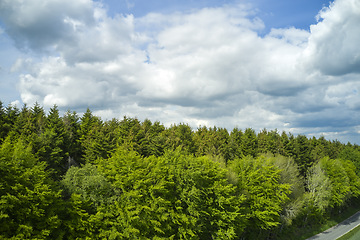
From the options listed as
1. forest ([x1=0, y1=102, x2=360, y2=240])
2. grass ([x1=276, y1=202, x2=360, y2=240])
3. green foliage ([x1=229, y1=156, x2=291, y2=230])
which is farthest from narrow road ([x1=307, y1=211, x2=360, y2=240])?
green foliage ([x1=229, y1=156, x2=291, y2=230])

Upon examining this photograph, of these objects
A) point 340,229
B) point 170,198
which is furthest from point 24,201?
point 340,229

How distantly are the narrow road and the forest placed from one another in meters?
4.31

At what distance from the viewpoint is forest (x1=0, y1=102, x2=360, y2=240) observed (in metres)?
24.3

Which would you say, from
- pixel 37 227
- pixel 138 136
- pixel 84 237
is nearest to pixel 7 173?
pixel 37 227

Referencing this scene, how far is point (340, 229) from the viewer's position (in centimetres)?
6159

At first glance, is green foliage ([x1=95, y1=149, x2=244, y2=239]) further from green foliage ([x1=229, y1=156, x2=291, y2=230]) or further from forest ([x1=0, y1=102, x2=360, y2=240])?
green foliage ([x1=229, y1=156, x2=291, y2=230])

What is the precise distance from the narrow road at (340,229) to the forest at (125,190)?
4.31 m

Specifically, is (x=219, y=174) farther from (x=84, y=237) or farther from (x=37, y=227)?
(x=37, y=227)

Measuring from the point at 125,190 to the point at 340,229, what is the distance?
197 feet

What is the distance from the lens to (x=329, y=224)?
64.5 metres

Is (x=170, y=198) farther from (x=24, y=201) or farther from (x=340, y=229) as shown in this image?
(x=340, y=229)

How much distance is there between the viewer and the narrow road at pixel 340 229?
5403 cm

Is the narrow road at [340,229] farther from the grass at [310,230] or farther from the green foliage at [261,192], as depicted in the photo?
the green foliage at [261,192]

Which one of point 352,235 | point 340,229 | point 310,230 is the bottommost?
point 340,229
